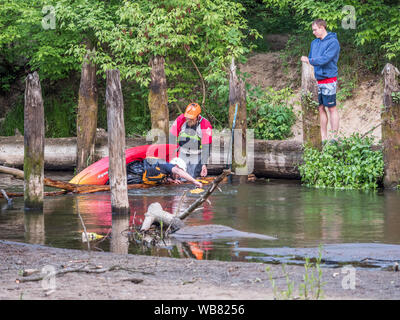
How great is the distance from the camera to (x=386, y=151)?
46.3ft

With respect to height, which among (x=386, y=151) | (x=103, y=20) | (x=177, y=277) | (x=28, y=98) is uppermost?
(x=103, y=20)

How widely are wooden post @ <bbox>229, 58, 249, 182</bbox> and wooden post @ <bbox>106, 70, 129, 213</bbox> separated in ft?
19.5

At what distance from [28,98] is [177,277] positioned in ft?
18.2

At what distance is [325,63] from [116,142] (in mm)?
5141

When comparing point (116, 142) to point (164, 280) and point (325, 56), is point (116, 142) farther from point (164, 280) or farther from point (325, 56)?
point (325, 56)

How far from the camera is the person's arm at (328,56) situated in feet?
46.0

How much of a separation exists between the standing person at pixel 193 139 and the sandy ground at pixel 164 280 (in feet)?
23.2

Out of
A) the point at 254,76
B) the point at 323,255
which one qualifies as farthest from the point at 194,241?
the point at 254,76

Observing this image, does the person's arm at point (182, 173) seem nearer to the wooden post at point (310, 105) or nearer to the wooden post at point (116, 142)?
the wooden post at point (116, 142)

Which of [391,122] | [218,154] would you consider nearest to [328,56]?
[391,122]

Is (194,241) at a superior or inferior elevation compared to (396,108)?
inferior

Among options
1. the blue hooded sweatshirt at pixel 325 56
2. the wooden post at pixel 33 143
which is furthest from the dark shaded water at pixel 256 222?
the blue hooded sweatshirt at pixel 325 56

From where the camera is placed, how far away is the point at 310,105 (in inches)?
584
